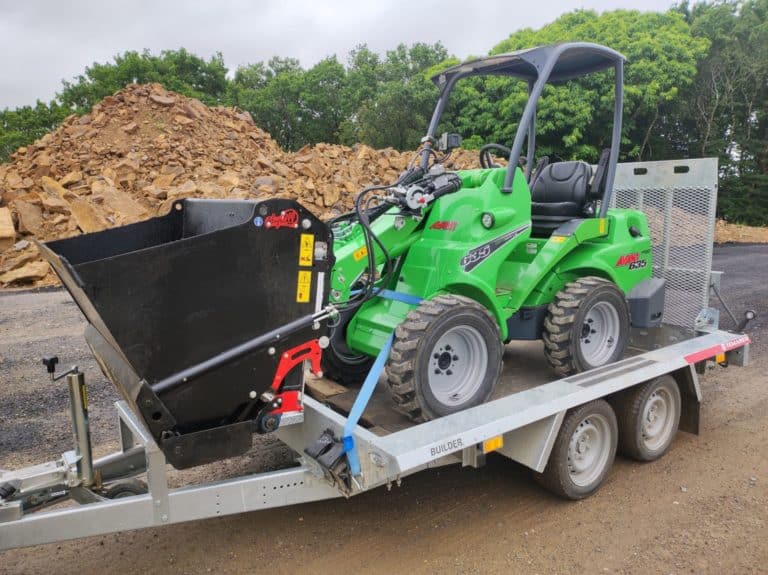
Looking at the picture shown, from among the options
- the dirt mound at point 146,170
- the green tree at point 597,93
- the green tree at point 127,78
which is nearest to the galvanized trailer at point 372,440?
the dirt mound at point 146,170

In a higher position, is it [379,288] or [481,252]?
[481,252]

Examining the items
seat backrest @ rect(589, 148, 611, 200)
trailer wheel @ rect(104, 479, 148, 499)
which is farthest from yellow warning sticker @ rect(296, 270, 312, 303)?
seat backrest @ rect(589, 148, 611, 200)

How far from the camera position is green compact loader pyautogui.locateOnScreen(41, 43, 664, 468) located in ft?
8.99

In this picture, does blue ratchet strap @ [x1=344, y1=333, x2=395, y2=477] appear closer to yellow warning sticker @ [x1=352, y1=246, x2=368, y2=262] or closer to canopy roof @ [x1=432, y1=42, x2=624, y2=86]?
yellow warning sticker @ [x1=352, y1=246, x2=368, y2=262]

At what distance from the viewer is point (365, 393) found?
11.1ft

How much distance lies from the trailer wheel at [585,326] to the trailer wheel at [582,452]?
42 cm

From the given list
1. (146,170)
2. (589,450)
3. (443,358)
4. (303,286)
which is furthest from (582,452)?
(146,170)

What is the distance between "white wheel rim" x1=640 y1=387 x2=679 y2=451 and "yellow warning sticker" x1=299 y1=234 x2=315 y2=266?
2931 millimetres

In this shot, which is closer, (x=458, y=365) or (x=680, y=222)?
(x=458, y=365)

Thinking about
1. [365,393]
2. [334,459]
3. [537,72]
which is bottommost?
[334,459]

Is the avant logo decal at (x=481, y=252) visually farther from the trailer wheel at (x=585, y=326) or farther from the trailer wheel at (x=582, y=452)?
the trailer wheel at (x=582, y=452)

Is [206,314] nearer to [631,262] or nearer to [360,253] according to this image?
[360,253]

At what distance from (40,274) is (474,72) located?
10.5 meters

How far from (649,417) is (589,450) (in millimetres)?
791
